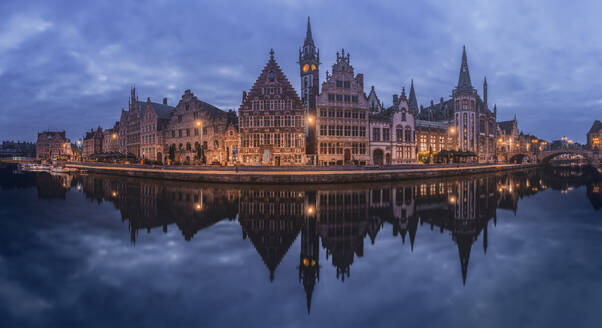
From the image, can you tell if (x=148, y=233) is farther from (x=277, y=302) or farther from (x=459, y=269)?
(x=459, y=269)

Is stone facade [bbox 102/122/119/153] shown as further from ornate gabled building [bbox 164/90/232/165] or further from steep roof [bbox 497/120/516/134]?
steep roof [bbox 497/120/516/134]

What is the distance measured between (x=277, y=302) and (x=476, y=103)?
8263 centimetres

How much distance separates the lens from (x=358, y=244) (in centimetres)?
983

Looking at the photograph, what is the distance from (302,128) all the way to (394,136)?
18.8 m

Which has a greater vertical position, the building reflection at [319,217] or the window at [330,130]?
the window at [330,130]

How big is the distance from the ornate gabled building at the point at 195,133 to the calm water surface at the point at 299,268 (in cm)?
3367

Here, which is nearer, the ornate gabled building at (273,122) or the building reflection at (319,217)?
the building reflection at (319,217)

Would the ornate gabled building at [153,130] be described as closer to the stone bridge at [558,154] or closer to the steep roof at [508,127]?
the stone bridge at [558,154]

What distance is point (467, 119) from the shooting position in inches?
2709

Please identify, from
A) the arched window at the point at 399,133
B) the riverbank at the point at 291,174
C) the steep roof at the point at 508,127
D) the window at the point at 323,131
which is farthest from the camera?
the steep roof at the point at 508,127

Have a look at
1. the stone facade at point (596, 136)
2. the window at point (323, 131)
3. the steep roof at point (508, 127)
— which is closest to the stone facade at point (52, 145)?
the window at point (323, 131)

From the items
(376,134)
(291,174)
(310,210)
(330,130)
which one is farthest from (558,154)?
(310,210)

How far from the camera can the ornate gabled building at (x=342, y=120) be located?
44.5m

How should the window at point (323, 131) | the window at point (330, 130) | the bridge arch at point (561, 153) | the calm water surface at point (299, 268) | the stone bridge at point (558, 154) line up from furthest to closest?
1. the stone bridge at point (558, 154)
2. the bridge arch at point (561, 153)
3. the window at point (330, 130)
4. the window at point (323, 131)
5. the calm water surface at point (299, 268)
